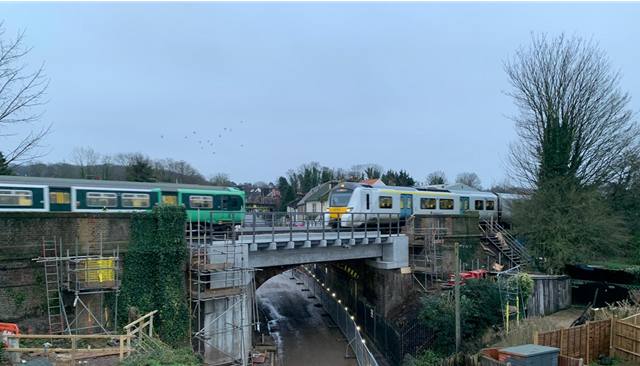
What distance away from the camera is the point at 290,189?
254 ft

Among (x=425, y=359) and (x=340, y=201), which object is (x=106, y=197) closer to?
(x=340, y=201)

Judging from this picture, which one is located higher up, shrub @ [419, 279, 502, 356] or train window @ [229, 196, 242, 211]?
train window @ [229, 196, 242, 211]

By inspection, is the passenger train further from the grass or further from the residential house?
the residential house

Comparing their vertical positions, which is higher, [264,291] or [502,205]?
[502,205]

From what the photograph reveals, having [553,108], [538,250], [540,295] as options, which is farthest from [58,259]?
[553,108]

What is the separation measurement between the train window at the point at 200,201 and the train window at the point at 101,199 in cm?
387

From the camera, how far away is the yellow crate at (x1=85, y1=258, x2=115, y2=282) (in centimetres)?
1289

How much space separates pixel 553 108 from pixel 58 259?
29530 millimetres

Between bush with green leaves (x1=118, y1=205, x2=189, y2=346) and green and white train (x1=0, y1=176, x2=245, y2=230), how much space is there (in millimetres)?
1077

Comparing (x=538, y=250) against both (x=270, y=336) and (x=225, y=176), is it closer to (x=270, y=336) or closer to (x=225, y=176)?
(x=270, y=336)

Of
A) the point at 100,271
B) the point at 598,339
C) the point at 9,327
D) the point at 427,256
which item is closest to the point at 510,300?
the point at 598,339

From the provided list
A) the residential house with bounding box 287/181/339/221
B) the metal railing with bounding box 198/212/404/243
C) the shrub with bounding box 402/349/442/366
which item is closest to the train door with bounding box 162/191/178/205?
the metal railing with bounding box 198/212/404/243

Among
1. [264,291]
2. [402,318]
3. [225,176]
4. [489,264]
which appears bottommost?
[264,291]

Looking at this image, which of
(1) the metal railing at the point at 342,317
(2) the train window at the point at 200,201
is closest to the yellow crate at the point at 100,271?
(2) the train window at the point at 200,201
